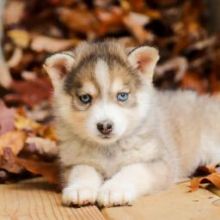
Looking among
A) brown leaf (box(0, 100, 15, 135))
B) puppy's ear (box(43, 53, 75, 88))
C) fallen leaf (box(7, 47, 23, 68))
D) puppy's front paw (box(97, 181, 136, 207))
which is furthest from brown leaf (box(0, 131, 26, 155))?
fallen leaf (box(7, 47, 23, 68))

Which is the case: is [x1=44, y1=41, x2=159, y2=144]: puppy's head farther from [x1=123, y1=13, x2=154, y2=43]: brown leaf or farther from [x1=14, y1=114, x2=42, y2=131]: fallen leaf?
[x1=123, y1=13, x2=154, y2=43]: brown leaf

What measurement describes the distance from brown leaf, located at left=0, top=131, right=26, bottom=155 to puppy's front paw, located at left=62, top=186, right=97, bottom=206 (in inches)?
38.9

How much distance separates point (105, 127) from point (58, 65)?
0.54 metres

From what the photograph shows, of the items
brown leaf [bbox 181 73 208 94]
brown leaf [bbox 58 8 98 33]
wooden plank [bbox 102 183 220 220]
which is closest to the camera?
wooden plank [bbox 102 183 220 220]

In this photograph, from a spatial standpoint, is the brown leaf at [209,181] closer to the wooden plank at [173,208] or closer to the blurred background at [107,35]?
the wooden plank at [173,208]

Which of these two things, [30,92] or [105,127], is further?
[30,92]

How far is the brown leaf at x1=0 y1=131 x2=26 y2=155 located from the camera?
13.9 feet

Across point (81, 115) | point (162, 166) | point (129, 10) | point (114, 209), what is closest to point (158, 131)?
point (162, 166)

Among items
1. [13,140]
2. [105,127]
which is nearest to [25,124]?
[13,140]

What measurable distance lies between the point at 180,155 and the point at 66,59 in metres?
0.96

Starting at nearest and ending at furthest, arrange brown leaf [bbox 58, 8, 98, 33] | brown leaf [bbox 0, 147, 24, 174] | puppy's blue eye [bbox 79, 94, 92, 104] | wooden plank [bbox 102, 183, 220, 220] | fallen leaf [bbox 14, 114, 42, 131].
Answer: wooden plank [bbox 102, 183, 220, 220] → puppy's blue eye [bbox 79, 94, 92, 104] → brown leaf [bbox 0, 147, 24, 174] → fallen leaf [bbox 14, 114, 42, 131] → brown leaf [bbox 58, 8, 98, 33]

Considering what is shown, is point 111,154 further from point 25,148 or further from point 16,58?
point 16,58

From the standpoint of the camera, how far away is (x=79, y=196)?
324 centimetres

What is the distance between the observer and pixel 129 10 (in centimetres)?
661
